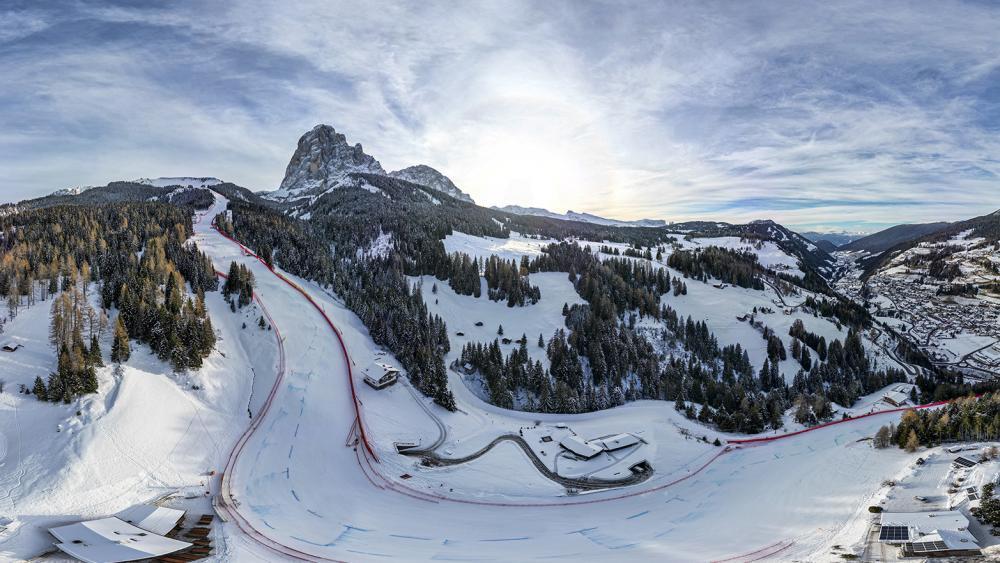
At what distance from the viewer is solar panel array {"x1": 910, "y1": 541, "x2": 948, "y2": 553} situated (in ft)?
87.6

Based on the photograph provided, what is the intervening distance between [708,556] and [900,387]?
3791 inches

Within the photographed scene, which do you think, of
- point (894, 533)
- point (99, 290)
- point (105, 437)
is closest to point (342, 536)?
point (105, 437)

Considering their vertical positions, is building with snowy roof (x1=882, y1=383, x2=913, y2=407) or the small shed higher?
the small shed

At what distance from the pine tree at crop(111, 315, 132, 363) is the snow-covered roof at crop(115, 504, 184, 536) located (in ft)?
79.1

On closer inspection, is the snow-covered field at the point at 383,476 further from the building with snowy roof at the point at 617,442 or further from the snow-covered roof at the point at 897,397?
the snow-covered roof at the point at 897,397

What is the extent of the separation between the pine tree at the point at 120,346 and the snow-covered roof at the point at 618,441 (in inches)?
2435

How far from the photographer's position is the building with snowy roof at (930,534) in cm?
2661

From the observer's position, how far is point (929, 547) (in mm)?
26969

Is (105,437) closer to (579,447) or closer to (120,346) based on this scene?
(120,346)

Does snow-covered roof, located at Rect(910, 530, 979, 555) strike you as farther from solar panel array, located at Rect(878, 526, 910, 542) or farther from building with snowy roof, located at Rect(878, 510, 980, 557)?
solar panel array, located at Rect(878, 526, 910, 542)

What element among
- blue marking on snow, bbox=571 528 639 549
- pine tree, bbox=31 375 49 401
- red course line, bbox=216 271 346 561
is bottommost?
blue marking on snow, bbox=571 528 639 549

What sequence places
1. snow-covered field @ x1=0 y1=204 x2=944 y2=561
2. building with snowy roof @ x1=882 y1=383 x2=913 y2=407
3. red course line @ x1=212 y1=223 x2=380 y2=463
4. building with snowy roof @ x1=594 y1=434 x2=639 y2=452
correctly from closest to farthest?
snow-covered field @ x1=0 y1=204 x2=944 y2=561 → red course line @ x1=212 y1=223 x2=380 y2=463 → building with snowy roof @ x1=594 y1=434 x2=639 y2=452 → building with snowy roof @ x1=882 y1=383 x2=913 y2=407

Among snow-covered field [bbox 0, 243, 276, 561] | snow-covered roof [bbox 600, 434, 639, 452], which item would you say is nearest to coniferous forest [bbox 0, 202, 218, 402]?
snow-covered field [bbox 0, 243, 276, 561]

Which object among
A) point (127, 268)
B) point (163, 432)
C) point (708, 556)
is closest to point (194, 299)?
point (127, 268)
